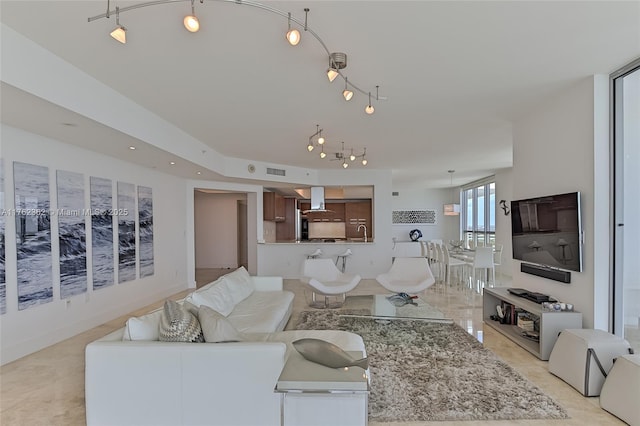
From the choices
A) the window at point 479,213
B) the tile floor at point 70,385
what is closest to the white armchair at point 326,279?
the tile floor at point 70,385

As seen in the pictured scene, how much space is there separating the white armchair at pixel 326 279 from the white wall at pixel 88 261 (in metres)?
2.72

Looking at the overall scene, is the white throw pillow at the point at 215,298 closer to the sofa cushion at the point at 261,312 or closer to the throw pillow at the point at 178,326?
the sofa cushion at the point at 261,312

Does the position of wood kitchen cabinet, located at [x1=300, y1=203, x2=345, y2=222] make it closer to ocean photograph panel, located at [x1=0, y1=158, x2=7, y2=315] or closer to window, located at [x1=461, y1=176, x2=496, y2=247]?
window, located at [x1=461, y1=176, x2=496, y2=247]

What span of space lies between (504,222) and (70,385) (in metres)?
A: 9.45

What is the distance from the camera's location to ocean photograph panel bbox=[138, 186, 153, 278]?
600 cm

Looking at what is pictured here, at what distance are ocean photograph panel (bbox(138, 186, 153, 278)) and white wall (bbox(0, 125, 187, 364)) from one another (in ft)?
0.48

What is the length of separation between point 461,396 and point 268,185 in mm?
6774

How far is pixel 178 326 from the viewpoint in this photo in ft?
7.94

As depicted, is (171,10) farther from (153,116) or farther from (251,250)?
(251,250)

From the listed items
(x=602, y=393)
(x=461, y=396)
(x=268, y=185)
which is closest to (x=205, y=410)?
(x=461, y=396)

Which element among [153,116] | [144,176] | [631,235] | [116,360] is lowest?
[116,360]

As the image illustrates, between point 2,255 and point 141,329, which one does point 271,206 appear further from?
point 141,329

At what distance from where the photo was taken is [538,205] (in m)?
3.98

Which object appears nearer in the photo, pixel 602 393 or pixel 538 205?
pixel 602 393
